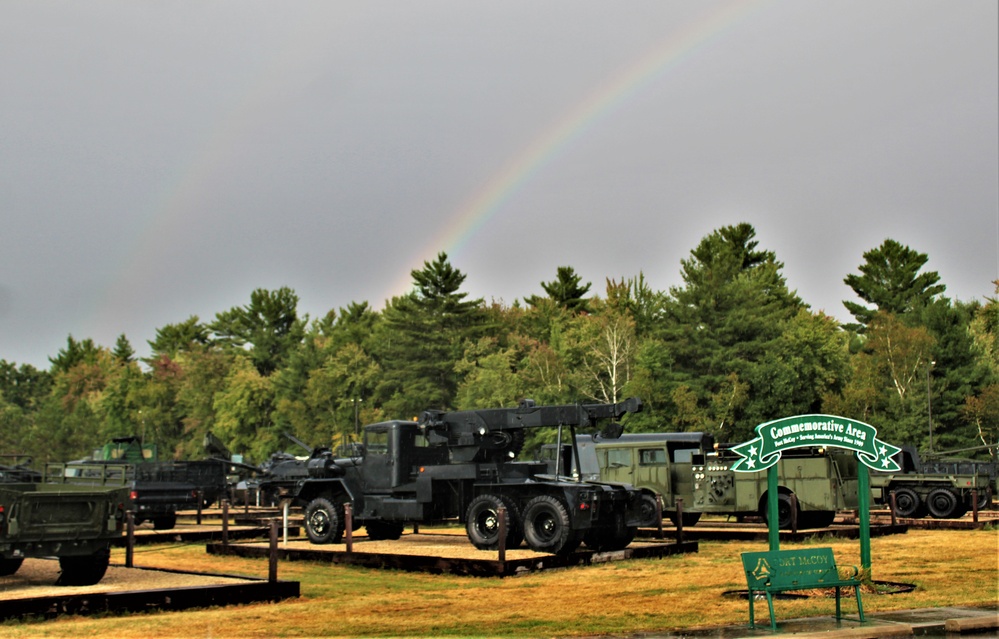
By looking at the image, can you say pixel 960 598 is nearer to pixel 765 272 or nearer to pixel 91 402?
pixel 765 272

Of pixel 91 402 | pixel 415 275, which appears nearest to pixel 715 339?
pixel 415 275

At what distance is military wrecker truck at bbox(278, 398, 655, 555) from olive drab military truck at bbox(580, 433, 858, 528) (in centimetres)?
431

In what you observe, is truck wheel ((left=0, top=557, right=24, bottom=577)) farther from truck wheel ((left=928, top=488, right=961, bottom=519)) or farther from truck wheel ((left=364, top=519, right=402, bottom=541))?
truck wheel ((left=928, top=488, right=961, bottom=519))

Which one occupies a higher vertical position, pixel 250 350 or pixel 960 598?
pixel 250 350

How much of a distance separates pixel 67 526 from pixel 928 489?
24.4m

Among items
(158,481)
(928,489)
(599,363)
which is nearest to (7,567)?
(158,481)

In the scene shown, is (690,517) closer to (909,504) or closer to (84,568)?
(909,504)

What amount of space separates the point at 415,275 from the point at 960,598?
65.4 meters

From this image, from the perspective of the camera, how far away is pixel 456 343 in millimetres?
77062

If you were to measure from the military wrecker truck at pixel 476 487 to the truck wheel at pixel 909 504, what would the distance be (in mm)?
12374

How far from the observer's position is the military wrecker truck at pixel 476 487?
2031 centimetres

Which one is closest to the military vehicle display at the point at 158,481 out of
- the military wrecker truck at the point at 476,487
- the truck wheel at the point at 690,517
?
the military wrecker truck at the point at 476,487

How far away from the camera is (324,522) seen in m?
23.2

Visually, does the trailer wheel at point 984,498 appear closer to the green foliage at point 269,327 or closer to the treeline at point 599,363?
the treeline at point 599,363
